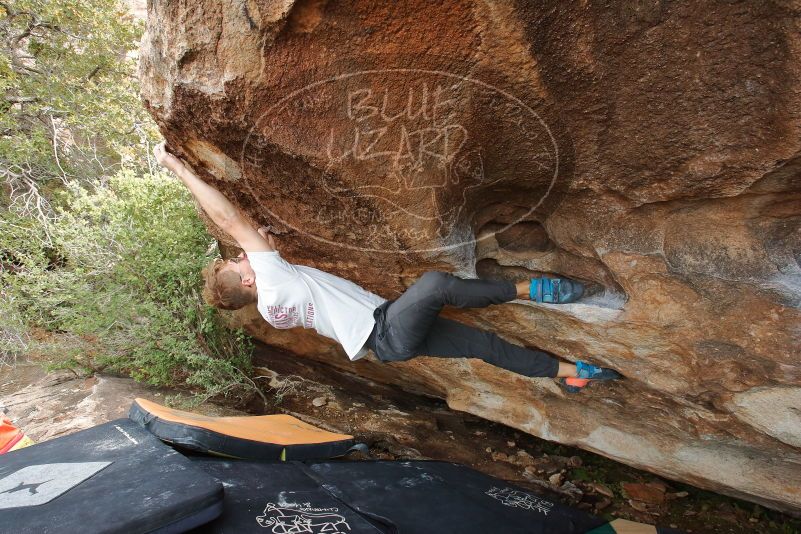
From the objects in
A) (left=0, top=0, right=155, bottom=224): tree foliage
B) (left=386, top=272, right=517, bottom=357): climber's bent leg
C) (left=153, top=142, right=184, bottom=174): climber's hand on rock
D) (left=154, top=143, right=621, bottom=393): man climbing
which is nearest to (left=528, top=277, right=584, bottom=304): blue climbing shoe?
(left=154, top=143, right=621, bottom=393): man climbing

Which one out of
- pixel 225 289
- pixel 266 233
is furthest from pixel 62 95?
pixel 225 289

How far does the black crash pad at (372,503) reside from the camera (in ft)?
5.90

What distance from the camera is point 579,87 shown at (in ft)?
5.72

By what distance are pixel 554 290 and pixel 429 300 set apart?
2.22 ft

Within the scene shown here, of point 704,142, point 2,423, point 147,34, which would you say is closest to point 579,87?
point 704,142

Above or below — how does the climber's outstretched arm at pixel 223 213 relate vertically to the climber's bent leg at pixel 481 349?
above

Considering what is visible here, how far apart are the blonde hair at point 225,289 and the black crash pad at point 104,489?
888 millimetres

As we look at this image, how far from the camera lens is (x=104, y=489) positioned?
60.5 inches

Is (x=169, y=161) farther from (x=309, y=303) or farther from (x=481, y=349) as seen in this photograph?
(x=481, y=349)

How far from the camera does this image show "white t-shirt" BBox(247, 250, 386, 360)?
2.45m

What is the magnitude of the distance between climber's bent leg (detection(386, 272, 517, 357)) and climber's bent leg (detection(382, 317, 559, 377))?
0.63 feet

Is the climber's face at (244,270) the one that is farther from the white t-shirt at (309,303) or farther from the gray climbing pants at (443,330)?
the gray climbing pants at (443,330)

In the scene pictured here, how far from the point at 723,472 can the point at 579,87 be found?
227 centimetres

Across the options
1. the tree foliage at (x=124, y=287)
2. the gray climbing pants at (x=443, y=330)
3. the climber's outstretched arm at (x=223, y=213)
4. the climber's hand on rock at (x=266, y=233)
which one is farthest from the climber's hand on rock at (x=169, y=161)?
the tree foliage at (x=124, y=287)
